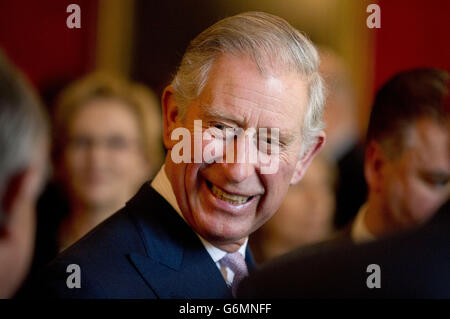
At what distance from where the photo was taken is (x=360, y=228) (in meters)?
1.51

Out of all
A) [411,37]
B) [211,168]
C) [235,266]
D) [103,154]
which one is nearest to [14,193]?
[211,168]

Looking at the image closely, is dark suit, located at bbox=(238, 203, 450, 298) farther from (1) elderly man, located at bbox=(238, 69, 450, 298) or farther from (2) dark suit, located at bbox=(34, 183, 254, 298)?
(1) elderly man, located at bbox=(238, 69, 450, 298)

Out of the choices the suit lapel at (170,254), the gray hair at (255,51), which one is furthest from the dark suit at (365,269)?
the gray hair at (255,51)

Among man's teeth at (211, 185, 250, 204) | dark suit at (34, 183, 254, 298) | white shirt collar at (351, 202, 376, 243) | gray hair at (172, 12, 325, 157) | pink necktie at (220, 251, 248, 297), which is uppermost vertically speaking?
gray hair at (172, 12, 325, 157)

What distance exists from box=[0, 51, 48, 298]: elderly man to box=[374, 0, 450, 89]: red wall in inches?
36.2

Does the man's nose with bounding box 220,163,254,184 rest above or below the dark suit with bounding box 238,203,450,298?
above

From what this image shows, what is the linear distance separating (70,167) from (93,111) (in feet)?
0.68

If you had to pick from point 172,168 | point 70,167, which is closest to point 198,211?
point 172,168

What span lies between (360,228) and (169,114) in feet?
1.93

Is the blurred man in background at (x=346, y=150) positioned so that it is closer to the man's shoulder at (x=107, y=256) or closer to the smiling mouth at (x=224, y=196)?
the smiling mouth at (x=224, y=196)

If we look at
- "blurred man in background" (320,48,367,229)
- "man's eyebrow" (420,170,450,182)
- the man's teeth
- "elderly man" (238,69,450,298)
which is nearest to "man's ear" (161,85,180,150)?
the man's teeth

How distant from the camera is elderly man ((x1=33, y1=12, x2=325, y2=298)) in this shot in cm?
111
